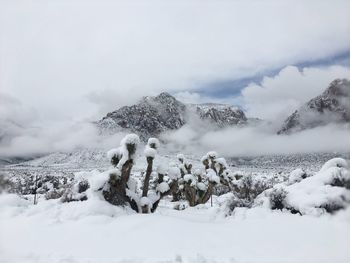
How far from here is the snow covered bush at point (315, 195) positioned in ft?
35.7

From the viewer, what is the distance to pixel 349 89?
7746mm

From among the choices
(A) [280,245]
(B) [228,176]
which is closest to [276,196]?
(A) [280,245]

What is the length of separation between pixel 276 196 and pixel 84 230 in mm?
5945

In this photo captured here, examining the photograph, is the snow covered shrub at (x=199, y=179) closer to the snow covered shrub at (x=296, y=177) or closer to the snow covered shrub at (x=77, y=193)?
the snow covered shrub at (x=296, y=177)

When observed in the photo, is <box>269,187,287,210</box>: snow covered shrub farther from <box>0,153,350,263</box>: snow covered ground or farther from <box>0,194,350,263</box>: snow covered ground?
<box>0,194,350,263</box>: snow covered ground

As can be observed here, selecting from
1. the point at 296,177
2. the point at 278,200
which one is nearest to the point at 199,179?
the point at 296,177

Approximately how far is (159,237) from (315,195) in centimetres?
475

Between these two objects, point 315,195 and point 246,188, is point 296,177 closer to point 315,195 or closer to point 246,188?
point 246,188

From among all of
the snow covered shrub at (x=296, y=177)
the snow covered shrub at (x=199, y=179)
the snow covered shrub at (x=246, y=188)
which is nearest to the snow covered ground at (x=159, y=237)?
the snow covered shrub at (x=296, y=177)

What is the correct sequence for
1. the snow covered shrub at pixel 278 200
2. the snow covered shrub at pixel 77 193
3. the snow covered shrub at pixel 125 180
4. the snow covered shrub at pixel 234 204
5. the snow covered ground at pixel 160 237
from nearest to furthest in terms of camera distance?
the snow covered ground at pixel 160 237 < the snow covered shrub at pixel 278 200 < the snow covered shrub at pixel 125 180 < the snow covered shrub at pixel 234 204 < the snow covered shrub at pixel 77 193

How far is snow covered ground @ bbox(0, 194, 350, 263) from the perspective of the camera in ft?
27.0

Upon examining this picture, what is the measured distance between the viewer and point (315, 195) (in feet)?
38.8

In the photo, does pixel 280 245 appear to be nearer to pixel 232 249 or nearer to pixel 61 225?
pixel 232 249

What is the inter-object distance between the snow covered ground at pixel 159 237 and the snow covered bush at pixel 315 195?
38 centimetres
